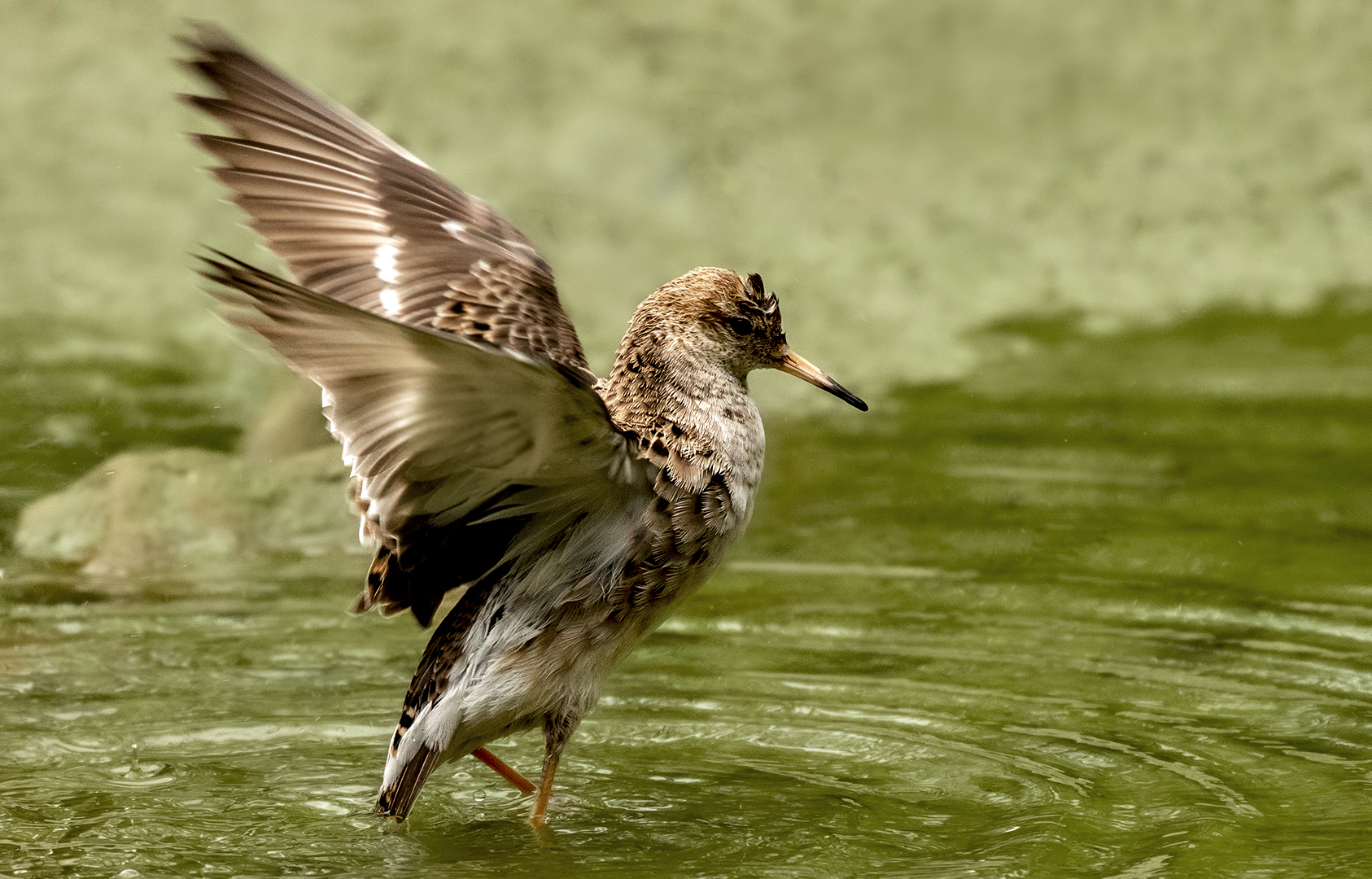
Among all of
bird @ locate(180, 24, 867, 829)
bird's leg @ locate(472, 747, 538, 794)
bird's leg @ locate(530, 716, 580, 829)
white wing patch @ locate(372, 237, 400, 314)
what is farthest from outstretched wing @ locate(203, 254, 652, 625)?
white wing patch @ locate(372, 237, 400, 314)

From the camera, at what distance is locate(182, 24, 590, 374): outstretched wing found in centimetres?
680

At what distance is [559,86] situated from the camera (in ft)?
49.7

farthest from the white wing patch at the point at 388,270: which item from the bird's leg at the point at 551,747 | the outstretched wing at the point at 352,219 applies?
the bird's leg at the point at 551,747

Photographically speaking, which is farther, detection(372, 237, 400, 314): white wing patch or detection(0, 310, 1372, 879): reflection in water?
detection(372, 237, 400, 314): white wing patch

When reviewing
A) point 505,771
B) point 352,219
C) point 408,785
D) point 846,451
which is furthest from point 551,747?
point 846,451

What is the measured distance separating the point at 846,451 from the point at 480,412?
5.91m

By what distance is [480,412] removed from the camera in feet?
17.9

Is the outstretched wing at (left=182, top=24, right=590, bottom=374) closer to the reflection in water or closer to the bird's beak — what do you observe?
the bird's beak

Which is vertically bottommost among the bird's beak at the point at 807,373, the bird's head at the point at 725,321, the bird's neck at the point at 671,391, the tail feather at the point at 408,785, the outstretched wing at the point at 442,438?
the tail feather at the point at 408,785

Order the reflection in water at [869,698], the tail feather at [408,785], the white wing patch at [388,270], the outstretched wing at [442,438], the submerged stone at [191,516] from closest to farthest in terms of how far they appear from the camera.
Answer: the outstretched wing at [442,438]
the reflection in water at [869,698]
the tail feather at [408,785]
the white wing patch at [388,270]
the submerged stone at [191,516]

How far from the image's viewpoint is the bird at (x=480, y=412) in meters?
5.34

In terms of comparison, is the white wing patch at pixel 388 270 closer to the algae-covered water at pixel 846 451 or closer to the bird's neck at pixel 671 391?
the bird's neck at pixel 671 391

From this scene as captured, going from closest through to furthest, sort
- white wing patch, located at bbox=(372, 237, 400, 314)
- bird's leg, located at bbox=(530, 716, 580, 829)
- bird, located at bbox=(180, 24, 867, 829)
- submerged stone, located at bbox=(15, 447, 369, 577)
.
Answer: bird, located at bbox=(180, 24, 867, 829)
bird's leg, located at bbox=(530, 716, 580, 829)
white wing patch, located at bbox=(372, 237, 400, 314)
submerged stone, located at bbox=(15, 447, 369, 577)

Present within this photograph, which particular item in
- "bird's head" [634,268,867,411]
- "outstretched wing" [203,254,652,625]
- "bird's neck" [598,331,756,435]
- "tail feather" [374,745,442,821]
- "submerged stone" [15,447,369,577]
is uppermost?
"bird's head" [634,268,867,411]
